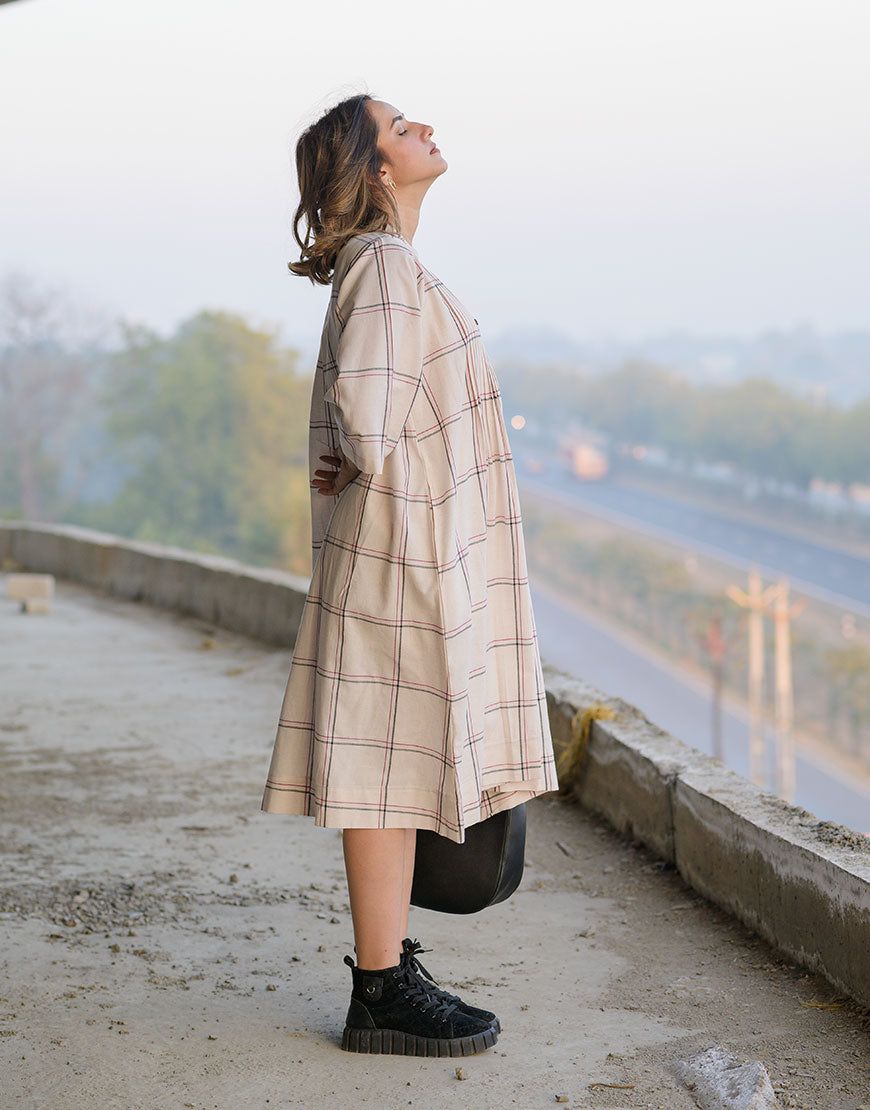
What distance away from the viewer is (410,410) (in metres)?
1.99

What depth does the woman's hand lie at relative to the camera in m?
2.07

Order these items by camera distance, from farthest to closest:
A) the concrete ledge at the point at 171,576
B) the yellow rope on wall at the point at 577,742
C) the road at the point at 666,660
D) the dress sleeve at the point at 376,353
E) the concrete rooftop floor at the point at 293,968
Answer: the road at the point at 666,660, the concrete ledge at the point at 171,576, the yellow rope on wall at the point at 577,742, the concrete rooftop floor at the point at 293,968, the dress sleeve at the point at 376,353

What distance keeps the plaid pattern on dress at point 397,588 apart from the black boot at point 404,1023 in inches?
12.8

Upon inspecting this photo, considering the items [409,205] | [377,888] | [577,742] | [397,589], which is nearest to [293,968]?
[377,888]

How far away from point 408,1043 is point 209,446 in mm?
52066

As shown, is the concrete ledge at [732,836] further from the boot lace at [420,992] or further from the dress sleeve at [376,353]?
the dress sleeve at [376,353]

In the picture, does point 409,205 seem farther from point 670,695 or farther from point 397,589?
point 670,695

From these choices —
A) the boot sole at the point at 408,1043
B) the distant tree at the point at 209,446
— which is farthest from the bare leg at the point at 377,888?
the distant tree at the point at 209,446

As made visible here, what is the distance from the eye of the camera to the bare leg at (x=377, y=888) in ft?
6.77

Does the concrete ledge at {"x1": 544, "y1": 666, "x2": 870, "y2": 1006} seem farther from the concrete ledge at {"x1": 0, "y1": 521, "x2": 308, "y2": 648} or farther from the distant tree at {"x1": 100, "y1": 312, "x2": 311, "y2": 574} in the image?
the distant tree at {"x1": 100, "y1": 312, "x2": 311, "y2": 574}

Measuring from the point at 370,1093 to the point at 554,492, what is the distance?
50557 mm

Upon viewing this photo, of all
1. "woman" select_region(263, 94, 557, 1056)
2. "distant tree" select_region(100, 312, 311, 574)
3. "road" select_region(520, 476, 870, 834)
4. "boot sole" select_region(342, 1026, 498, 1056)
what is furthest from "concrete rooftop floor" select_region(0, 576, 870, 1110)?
"distant tree" select_region(100, 312, 311, 574)

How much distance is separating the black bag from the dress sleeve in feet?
2.16

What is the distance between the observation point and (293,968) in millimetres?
2539
